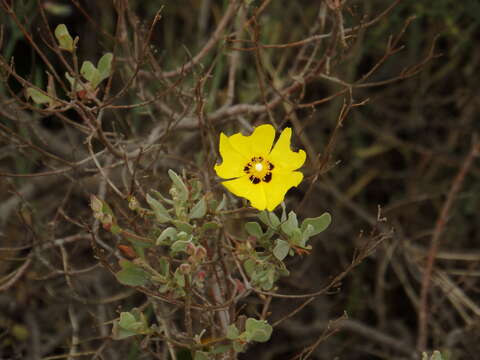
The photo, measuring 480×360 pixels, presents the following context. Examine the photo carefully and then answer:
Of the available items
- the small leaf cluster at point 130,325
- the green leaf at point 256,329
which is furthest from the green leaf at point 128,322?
the green leaf at point 256,329

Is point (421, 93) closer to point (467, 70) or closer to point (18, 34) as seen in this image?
point (467, 70)

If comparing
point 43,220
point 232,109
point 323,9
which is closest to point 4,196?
point 43,220

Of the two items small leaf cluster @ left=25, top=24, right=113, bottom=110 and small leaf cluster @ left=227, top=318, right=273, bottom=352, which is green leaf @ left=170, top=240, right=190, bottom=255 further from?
small leaf cluster @ left=25, top=24, right=113, bottom=110

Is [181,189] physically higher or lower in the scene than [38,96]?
lower

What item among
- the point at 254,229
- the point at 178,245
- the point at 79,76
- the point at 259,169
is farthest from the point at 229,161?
the point at 79,76

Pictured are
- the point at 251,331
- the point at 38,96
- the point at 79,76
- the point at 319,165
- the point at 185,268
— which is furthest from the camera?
the point at 319,165

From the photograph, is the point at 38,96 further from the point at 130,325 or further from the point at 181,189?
the point at 130,325
